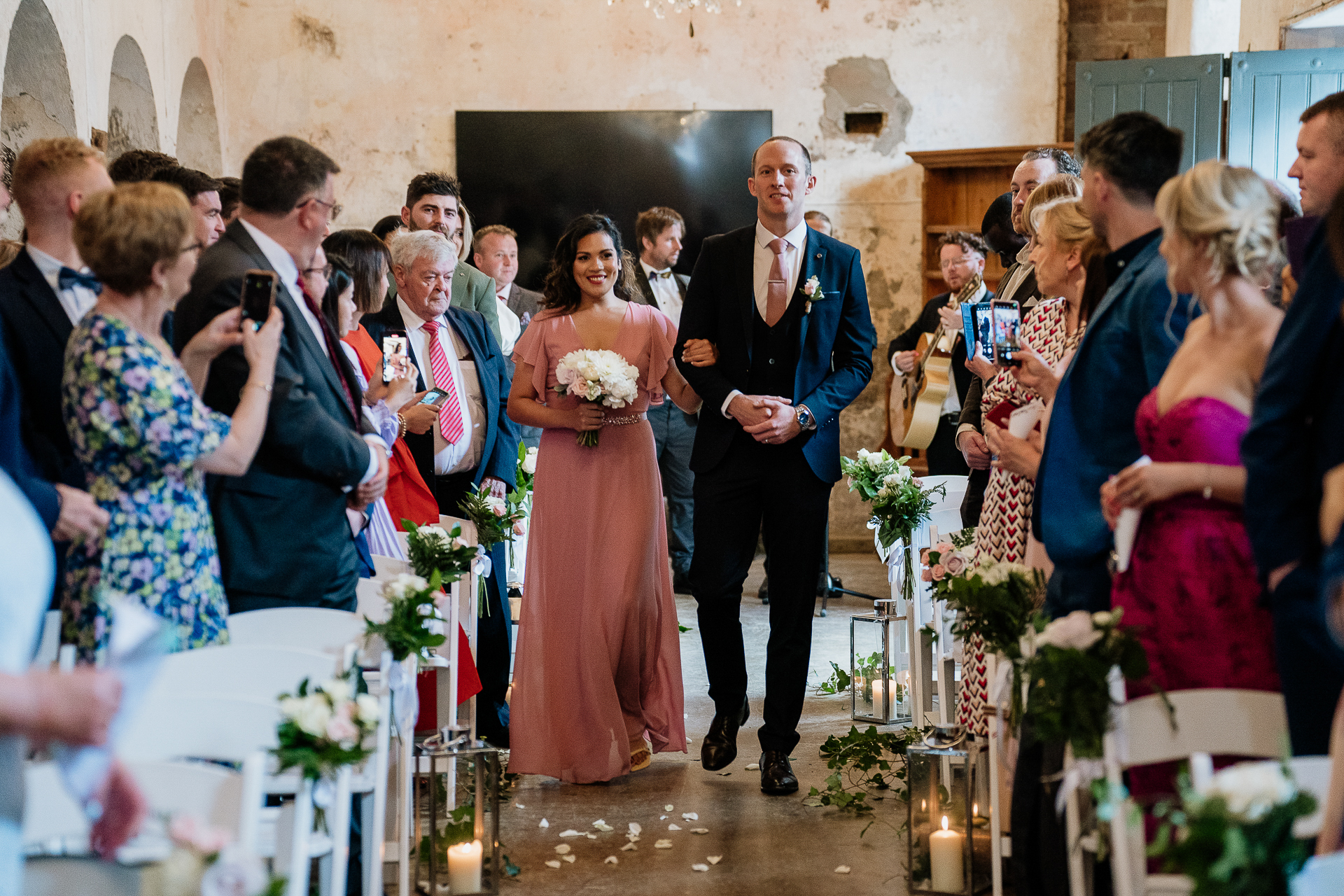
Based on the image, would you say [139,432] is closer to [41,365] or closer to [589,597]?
[41,365]

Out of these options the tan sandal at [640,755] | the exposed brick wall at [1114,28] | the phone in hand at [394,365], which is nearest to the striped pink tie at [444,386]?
the phone in hand at [394,365]

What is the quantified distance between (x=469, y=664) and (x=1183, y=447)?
8.60 feet

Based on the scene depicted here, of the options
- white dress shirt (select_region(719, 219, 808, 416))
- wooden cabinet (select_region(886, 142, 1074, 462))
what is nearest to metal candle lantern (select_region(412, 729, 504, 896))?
white dress shirt (select_region(719, 219, 808, 416))

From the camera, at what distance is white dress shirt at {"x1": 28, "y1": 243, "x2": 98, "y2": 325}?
292 centimetres

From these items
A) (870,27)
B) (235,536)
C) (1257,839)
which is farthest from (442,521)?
(870,27)

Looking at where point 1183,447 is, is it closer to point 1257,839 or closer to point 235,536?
point 1257,839

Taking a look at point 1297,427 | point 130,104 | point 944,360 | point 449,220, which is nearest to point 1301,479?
point 1297,427

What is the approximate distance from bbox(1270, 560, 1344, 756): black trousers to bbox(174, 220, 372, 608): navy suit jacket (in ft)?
6.62

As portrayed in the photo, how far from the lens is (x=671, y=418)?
813cm

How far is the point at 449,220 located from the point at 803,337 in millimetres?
2297

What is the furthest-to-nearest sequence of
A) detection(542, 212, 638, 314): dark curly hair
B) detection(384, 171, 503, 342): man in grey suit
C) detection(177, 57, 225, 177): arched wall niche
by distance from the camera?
1. detection(177, 57, 225, 177): arched wall niche
2. detection(384, 171, 503, 342): man in grey suit
3. detection(542, 212, 638, 314): dark curly hair

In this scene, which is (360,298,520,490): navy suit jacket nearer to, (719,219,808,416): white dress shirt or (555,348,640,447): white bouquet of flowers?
(555,348,640,447): white bouquet of flowers

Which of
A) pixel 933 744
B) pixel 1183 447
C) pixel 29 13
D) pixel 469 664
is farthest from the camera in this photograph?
pixel 29 13

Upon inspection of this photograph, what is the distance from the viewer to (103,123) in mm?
6352
